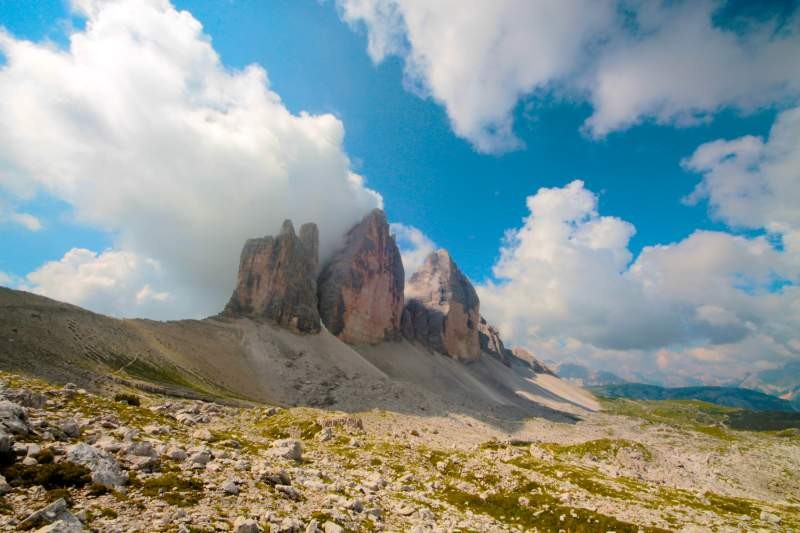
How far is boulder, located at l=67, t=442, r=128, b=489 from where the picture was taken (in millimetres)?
12414

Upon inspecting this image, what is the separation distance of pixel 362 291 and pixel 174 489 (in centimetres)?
16218

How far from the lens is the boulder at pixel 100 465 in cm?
1241

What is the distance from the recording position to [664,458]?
53.0 metres

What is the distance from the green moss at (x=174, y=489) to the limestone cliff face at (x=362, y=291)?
146m

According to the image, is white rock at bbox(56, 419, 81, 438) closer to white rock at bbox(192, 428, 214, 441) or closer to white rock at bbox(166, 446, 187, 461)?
white rock at bbox(166, 446, 187, 461)

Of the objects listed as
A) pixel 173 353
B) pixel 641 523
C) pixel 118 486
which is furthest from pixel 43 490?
pixel 173 353

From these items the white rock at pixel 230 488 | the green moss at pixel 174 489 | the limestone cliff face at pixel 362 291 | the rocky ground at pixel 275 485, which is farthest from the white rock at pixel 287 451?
the limestone cliff face at pixel 362 291

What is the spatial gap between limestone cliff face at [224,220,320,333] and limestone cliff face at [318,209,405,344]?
65.2 ft

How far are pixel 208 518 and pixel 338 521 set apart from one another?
501 centimetres

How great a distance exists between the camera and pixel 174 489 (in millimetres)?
13383

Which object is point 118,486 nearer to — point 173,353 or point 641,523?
point 641,523

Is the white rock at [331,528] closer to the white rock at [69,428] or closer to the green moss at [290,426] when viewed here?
the white rock at [69,428]

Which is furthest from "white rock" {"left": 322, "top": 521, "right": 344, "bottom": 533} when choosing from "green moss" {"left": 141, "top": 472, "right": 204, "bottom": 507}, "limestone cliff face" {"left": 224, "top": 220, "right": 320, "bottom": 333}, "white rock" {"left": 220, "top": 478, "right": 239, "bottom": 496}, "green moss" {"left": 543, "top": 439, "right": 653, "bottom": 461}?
"limestone cliff face" {"left": 224, "top": 220, "right": 320, "bottom": 333}

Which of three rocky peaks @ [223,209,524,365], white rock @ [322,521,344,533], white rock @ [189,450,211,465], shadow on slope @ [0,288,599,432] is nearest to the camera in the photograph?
white rock @ [322,521,344,533]
